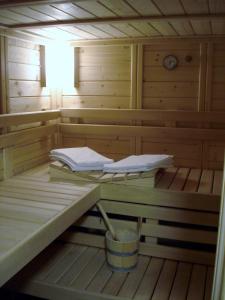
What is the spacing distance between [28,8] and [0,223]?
4.13 feet

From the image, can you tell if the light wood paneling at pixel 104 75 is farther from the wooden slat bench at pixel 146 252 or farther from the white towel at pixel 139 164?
the wooden slat bench at pixel 146 252

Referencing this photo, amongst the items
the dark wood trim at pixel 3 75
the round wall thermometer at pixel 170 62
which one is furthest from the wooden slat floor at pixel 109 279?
the round wall thermometer at pixel 170 62

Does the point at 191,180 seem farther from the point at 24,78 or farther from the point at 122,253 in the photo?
the point at 24,78

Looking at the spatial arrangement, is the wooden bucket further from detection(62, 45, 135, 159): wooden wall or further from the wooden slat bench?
detection(62, 45, 135, 159): wooden wall

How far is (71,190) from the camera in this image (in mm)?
2584

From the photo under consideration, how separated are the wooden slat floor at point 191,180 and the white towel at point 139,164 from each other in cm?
14

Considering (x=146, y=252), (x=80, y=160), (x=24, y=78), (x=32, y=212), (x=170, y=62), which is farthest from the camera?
(x=170, y=62)

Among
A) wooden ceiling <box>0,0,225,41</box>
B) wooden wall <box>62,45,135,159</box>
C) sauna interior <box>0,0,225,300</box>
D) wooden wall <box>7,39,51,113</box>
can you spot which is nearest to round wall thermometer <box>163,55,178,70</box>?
sauna interior <box>0,0,225,300</box>

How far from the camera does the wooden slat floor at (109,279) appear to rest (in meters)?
2.31

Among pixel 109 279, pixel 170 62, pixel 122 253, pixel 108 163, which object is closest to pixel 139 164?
pixel 108 163

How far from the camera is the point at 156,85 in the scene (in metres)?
3.35

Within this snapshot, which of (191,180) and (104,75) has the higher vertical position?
(104,75)

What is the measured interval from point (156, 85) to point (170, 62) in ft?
0.76

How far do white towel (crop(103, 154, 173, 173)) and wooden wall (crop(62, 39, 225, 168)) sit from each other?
512 mm
